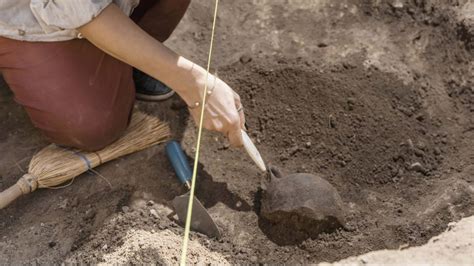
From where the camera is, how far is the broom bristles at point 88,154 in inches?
93.5

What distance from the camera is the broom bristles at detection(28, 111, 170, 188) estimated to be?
7.79 feet

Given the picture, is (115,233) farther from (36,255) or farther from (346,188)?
(346,188)

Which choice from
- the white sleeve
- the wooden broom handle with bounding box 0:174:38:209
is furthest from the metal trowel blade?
the white sleeve

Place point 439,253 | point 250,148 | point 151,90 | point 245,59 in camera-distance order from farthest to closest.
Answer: point 245,59, point 151,90, point 250,148, point 439,253

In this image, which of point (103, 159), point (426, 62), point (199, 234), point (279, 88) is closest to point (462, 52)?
point (426, 62)

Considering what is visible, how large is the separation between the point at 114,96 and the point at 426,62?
5.23ft

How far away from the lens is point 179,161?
2.40 meters

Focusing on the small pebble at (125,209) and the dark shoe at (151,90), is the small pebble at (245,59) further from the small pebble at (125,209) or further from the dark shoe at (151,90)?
the small pebble at (125,209)

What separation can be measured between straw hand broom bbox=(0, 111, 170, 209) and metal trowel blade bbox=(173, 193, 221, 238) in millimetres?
454

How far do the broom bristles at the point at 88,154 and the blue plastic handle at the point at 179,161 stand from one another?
129 millimetres

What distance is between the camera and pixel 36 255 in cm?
220

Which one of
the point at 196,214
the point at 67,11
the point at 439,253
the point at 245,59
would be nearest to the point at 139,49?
the point at 67,11

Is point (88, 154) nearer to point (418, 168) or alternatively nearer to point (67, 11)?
point (67, 11)

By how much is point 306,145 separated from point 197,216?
0.64 m
